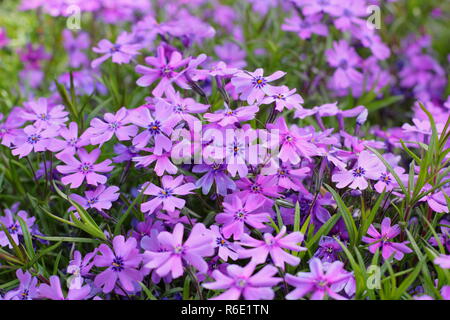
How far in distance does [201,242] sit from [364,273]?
43 centimetres

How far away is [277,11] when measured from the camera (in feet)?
9.79

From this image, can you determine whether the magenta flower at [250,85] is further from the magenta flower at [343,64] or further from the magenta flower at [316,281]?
the magenta flower at [343,64]

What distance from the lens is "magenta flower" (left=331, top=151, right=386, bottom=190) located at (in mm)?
1389

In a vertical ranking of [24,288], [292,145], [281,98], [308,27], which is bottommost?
[24,288]

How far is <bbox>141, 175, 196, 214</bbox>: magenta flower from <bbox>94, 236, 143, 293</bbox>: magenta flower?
4.4 inches

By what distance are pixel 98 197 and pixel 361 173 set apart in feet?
2.62

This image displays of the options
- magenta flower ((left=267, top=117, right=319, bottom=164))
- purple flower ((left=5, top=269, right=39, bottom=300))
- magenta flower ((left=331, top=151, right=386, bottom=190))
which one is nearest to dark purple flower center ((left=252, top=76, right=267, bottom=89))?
magenta flower ((left=267, top=117, right=319, bottom=164))

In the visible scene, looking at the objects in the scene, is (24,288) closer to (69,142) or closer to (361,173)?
(69,142)

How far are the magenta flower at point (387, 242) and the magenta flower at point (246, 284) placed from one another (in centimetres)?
34

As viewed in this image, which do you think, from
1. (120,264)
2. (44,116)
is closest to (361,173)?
(120,264)

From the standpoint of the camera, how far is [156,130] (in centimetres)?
146

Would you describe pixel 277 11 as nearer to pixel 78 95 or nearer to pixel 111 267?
pixel 78 95

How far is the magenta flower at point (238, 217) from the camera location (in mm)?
1333

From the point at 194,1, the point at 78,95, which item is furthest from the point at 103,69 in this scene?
the point at 194,1
